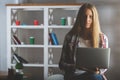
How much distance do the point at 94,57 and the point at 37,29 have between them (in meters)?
1.64

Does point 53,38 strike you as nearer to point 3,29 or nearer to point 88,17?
point 3,29

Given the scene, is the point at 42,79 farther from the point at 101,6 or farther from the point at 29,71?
the point at 101,6

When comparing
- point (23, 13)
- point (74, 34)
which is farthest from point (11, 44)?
point (74, 34)

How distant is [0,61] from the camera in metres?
3.58

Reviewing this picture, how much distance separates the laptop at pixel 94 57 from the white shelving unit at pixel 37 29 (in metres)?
1.19

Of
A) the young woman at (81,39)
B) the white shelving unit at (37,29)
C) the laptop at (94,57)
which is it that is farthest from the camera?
the white shelving unit at (37,29)

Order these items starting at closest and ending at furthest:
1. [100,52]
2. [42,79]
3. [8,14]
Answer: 1. [100,52]
2. [8,14]
3. [42,79]

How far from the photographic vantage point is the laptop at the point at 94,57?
1.94 metres

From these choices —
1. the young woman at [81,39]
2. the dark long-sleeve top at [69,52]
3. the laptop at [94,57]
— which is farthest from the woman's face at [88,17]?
the laptop at [94,57]

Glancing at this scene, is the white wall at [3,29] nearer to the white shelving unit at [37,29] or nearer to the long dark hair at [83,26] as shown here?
the white shelving unit at [37,29]

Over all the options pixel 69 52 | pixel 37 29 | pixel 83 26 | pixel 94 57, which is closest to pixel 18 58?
pixel 37 29

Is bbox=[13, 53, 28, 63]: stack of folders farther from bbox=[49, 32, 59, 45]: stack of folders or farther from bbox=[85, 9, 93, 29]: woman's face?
bbox=[85, 9, 93, 29]: woman's face

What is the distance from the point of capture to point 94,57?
194 centimetres

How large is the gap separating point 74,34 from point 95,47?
232 mm
